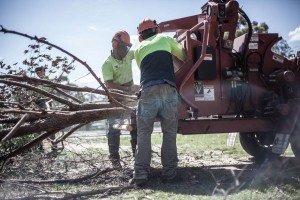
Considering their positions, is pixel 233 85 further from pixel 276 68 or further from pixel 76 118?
pixel 76 118

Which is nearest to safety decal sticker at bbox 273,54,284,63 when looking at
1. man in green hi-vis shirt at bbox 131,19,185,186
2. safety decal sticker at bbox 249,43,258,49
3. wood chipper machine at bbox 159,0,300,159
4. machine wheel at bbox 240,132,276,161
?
wood chipper machine at bbox 159,0,300,159

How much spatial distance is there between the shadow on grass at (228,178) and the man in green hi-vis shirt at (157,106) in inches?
10.8

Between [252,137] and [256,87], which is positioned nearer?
[256,87]

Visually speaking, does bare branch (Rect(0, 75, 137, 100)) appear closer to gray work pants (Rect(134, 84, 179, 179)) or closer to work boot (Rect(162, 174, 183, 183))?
gray work pants (Rect(134, 84, 179, 179))

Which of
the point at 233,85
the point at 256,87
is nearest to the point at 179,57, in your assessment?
the point at 233,85

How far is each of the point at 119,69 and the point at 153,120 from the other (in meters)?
2.19

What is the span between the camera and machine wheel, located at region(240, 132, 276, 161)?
6.23 metres

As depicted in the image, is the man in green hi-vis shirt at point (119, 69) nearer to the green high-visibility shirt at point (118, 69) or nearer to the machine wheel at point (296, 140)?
the green high-visibility shirt at point (118, 69)

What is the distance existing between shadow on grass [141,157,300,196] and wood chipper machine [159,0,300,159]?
0.31 m

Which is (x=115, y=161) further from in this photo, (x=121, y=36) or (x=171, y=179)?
(x=121, y=36)

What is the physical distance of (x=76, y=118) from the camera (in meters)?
4.86

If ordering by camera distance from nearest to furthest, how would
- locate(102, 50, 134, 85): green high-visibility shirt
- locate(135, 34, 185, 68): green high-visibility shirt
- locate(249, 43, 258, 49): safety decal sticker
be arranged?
locate(135, 34, 185, 68): green high-visibility shirt
locate(249, 43, 258, 49): safety decal sticker
locate(102, 50, 134, 85): green high-visibility shirt

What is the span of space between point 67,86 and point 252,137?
368 centimetres

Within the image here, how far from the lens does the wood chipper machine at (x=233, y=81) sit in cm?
513
